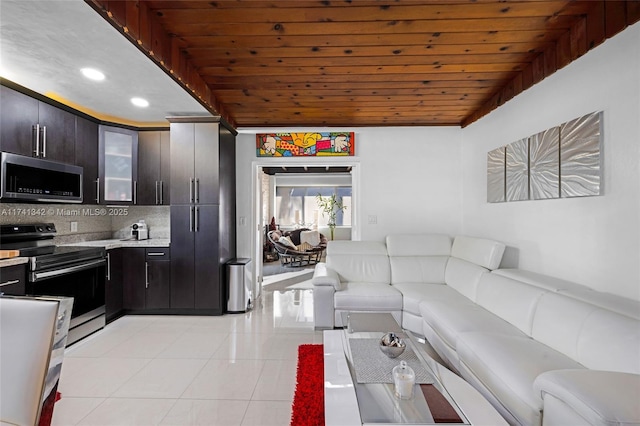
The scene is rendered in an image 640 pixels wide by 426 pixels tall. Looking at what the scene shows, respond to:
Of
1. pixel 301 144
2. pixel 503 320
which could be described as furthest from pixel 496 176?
pixel 301 144

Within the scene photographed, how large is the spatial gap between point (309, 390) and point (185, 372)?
3.39 ft

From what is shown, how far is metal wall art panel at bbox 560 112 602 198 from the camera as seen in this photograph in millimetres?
2041

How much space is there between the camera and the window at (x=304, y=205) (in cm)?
935

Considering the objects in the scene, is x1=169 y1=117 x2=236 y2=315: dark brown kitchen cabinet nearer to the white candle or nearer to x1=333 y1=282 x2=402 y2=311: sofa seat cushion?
x1=333 y1=282 x2=402 y2=311: sofa seat cushion

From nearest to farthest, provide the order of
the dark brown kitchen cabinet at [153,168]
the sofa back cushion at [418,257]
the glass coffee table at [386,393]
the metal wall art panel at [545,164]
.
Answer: the glass coffee table at [386,393] → the metal wall art panel at [545,164] → the sofa back cushion at [418,257] → the dark brown kitchen cabinet at [153,168]

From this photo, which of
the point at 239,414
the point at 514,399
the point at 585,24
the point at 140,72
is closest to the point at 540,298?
the point at 514,399

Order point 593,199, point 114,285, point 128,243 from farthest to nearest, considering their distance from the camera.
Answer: point 128,243 < point 114,285 < point 593,199

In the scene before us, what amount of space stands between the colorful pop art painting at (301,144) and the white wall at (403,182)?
0.39ft

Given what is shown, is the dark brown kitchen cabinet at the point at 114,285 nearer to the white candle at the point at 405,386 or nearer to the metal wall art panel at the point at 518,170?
the white candle at the point at 405,386

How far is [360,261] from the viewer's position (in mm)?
3850

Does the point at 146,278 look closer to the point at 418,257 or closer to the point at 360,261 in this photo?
the point at 360,261

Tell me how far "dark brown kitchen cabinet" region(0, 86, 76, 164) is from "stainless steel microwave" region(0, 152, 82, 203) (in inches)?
4.2

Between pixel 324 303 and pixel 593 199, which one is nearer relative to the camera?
pixel 593 199

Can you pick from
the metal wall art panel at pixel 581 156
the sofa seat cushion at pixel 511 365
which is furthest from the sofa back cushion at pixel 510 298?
the metal wall art panel at pixel 581 156
